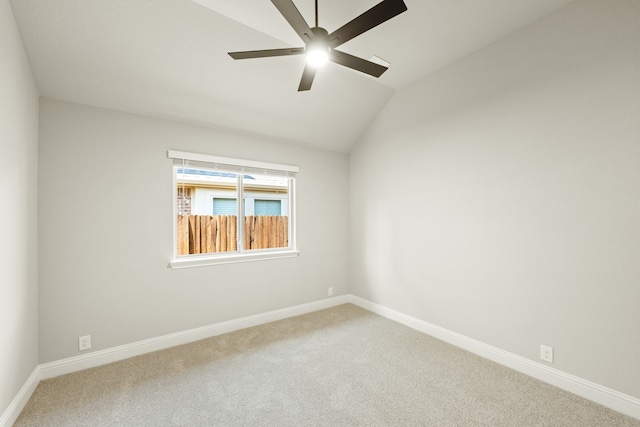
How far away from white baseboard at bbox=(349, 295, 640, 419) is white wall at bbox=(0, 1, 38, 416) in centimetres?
340

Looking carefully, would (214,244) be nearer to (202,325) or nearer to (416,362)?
(202,325)

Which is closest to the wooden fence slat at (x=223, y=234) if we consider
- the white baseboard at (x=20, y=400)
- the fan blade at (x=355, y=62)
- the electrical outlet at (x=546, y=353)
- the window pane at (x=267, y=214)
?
the window pane at (x=267, y=214)

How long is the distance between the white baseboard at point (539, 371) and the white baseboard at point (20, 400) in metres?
3.35

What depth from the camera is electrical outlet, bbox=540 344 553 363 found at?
84.3 inches

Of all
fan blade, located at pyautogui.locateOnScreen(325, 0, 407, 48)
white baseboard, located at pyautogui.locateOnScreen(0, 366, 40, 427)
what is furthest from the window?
fan blade, located at pyautogui.locateOnScreen(325, 0, 407, 48)

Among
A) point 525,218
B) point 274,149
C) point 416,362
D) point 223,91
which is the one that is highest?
point 223,91

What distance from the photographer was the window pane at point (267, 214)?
11.5 feet

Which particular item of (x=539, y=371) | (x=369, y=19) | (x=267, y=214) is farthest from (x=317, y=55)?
(x=539, y=371)

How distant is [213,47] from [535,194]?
2946 mm

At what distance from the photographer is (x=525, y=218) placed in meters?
2.29

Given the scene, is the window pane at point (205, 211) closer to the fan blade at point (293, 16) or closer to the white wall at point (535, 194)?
the fan blade at point (293, 16)

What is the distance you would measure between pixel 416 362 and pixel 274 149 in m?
2.83

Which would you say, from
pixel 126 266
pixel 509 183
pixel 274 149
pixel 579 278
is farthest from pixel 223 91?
pixel 579 278

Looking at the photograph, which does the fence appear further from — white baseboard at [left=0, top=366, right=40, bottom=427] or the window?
white baseboard at [left=0, top=366, right=40, bottom=427]
